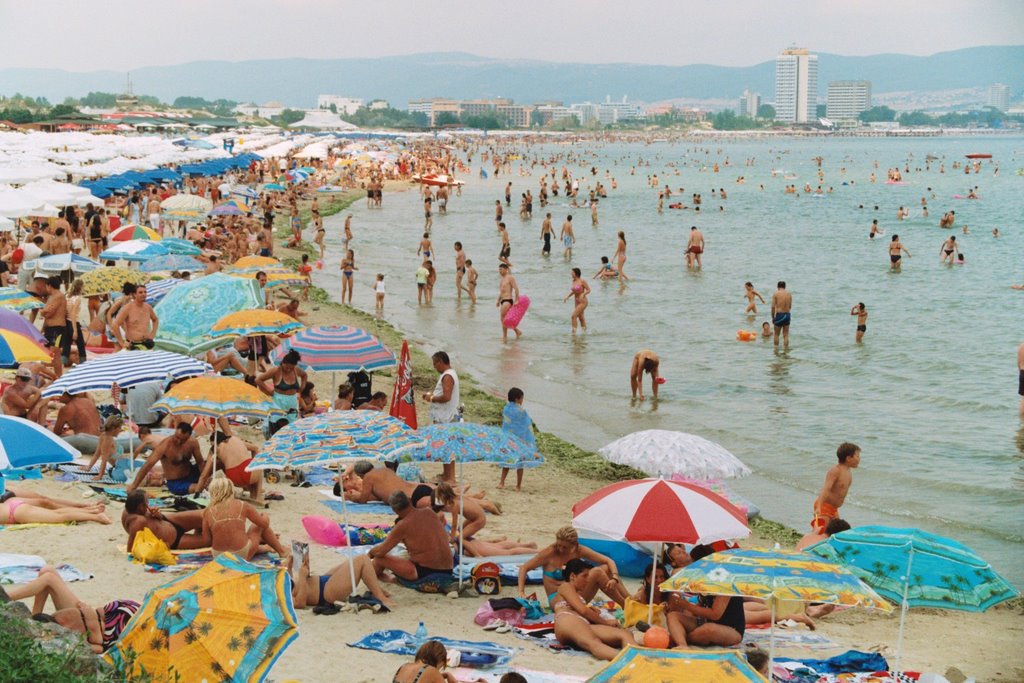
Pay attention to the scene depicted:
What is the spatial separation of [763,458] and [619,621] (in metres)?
6.65

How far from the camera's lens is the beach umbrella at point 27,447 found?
7570 mm

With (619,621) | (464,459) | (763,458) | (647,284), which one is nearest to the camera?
(619,621)

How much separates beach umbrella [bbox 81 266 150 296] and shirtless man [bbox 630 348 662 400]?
6.85 m

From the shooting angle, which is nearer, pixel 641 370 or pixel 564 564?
pixel 564 564

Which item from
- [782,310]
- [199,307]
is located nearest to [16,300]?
[199,307]

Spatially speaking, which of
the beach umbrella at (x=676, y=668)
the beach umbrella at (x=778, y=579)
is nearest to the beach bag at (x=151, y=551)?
the beach umbrella at (x=778, y=579)

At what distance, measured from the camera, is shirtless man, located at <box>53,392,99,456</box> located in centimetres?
1039

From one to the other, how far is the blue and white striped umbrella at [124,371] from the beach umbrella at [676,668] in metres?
5.85

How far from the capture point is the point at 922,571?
636cm

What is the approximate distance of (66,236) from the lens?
64.7ft

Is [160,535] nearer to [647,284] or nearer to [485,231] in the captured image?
[647,284]

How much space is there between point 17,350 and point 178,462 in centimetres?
214

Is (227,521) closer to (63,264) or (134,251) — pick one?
(63,264)

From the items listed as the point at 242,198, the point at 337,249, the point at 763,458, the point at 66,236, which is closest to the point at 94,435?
the point at 763,458
